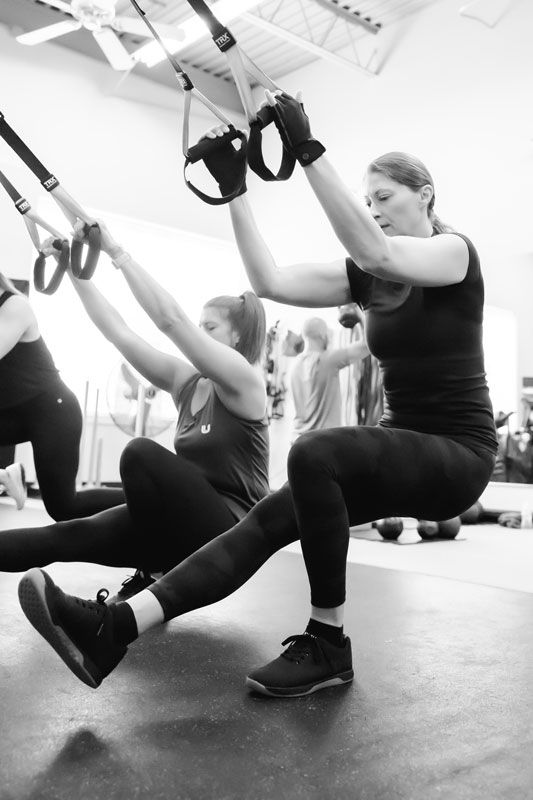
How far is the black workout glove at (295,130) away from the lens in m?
1.27

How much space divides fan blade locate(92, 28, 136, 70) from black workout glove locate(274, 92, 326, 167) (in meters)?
4.41

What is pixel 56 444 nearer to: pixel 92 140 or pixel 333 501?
pixel 333 501

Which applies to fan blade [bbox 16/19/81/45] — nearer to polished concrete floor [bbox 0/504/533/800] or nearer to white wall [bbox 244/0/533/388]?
white wall [bbox 244/0/533/388]

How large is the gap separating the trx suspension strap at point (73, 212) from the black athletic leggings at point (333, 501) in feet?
2.81

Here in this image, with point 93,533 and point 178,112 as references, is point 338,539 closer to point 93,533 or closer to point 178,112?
point 93,533

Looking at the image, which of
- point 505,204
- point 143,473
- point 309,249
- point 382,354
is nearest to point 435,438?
point 382,354

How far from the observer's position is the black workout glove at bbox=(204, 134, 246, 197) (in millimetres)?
1489

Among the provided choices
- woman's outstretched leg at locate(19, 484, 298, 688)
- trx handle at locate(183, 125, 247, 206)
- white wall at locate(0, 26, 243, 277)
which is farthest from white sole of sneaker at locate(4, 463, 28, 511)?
white wall at locate(0, 26, 243, 277)

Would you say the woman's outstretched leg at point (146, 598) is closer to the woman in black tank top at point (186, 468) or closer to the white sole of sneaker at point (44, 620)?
the white sole of sneaker at point (44, 620)

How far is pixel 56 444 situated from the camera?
250 centimetres

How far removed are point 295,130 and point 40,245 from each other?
1.20 meters

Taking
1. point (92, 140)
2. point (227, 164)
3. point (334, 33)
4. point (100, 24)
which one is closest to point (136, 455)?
point (227, 164)

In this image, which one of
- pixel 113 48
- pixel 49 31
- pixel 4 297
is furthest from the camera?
pixel 113 48

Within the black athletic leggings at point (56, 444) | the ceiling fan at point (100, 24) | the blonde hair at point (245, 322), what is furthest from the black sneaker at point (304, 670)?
the ceiling fan at point (100, 24)
